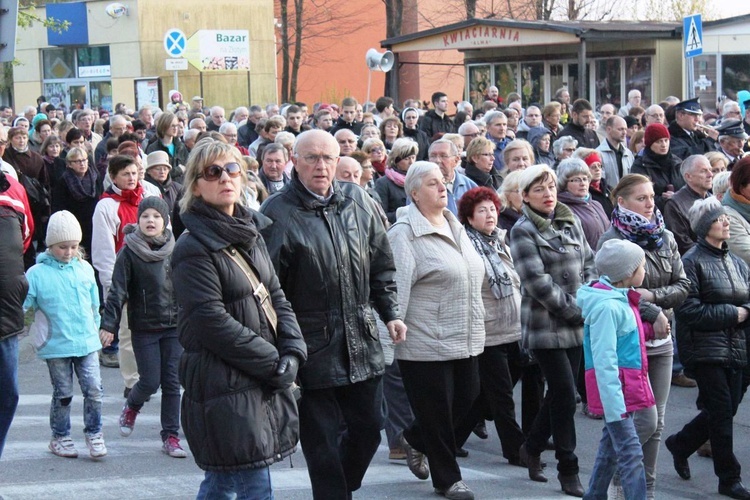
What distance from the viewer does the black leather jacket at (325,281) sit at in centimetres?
536

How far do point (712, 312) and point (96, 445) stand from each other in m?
3.90

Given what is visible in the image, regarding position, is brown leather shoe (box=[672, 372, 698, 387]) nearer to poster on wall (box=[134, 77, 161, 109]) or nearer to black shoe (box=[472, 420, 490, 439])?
black shoe (box=[472, 420, 490, 439])

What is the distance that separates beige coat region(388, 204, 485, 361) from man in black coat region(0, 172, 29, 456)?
6.87ft

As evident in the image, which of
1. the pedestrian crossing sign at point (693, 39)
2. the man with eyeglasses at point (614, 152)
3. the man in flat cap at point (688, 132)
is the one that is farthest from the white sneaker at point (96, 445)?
the pedestrian crossing sign at point (693, 39)

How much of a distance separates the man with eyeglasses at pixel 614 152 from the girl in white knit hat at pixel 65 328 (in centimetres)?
643

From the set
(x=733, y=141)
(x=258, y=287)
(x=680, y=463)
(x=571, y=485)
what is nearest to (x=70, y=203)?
(x=733, y=141)

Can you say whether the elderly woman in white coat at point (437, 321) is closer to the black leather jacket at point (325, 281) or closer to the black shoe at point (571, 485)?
the black shoe at point (571, 485)

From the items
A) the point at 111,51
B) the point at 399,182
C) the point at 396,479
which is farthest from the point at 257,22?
the point at 396,479

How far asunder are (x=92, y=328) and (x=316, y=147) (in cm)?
260

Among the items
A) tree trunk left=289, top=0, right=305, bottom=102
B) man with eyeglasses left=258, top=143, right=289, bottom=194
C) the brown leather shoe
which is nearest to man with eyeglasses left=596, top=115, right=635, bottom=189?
the brown leather shoe

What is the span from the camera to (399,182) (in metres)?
9.41

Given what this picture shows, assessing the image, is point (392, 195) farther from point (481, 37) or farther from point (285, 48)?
point (285, 48)

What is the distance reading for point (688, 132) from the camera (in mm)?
12539

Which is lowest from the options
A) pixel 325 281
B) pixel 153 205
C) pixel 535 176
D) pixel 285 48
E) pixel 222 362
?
pixel 222 362
